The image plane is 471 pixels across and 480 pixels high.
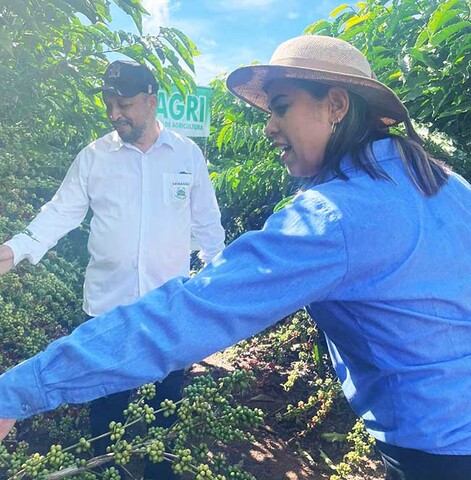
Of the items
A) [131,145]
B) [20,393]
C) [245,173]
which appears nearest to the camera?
[20,393]

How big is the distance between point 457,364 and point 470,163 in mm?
2041

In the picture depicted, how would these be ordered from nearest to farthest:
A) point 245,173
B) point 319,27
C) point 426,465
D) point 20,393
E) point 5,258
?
point 20,393
point 426,465
point 5,258
point 319,27
point 245,173

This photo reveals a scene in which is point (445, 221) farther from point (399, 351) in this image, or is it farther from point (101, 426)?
point (101, 426)

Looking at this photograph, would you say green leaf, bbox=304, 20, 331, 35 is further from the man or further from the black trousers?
the black trousers

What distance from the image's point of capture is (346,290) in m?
1.21

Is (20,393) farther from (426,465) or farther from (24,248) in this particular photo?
(24,248)

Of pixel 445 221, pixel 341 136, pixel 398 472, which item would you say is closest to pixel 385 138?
pixel 341 136

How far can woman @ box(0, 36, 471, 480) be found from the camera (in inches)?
43.7

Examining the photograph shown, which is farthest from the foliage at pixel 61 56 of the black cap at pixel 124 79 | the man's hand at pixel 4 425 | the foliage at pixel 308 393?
the foliage at pixel 308 393

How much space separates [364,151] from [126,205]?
1.68 meters

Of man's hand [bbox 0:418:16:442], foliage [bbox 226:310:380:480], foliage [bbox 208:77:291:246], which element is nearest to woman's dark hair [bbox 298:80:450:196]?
man's hand [bbox 0:418:16:442]

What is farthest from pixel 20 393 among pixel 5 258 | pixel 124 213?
pixel 124 213

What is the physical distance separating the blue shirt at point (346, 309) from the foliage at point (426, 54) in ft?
5.75

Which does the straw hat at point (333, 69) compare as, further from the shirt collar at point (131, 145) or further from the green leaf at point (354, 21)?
the green leaf at point (354, 21)
